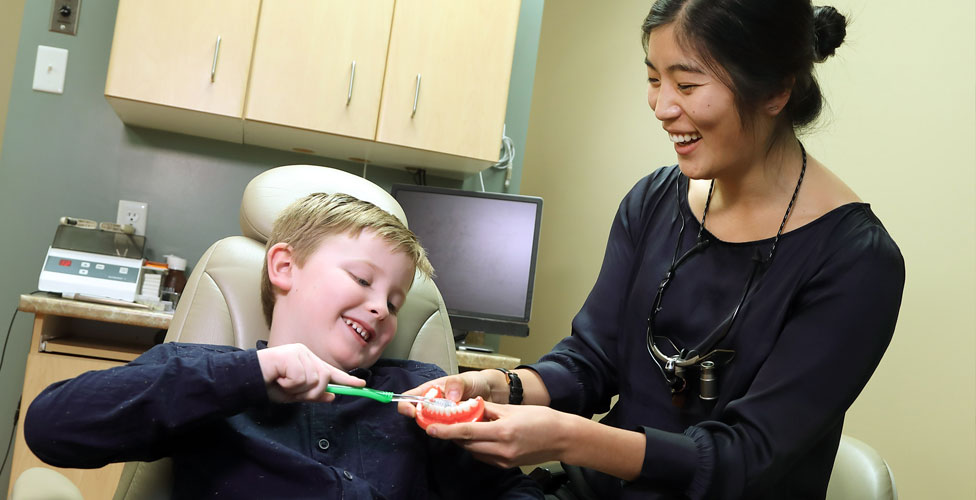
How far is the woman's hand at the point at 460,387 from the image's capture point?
116cm

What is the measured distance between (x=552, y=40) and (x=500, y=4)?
63.8 inches

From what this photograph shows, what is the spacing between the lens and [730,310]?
49.7 inches

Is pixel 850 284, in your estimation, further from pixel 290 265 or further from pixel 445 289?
pixel 445 289

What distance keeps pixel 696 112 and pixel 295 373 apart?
70cm

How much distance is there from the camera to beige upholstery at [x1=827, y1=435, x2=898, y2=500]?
1.32 m

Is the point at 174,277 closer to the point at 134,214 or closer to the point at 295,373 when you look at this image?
the point at 134,214

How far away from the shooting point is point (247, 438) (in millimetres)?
1145

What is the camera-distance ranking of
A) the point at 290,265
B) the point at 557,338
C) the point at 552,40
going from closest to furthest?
1. the point at 290,265
2. the point at 557,338
3. the point at 552,40

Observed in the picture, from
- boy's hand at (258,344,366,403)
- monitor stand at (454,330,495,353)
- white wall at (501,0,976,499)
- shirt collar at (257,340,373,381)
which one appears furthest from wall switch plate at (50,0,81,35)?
white wall at (501,0,976,499)

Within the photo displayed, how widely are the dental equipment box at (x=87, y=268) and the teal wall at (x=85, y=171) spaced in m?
0.34

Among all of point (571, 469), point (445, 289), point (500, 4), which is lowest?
point (571, 469)

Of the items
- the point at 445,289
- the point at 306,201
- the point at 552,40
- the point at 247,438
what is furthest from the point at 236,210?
the point at 552,40

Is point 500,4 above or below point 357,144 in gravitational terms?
above

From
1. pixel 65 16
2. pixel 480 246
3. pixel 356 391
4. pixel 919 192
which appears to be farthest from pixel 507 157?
pixel 356 391
